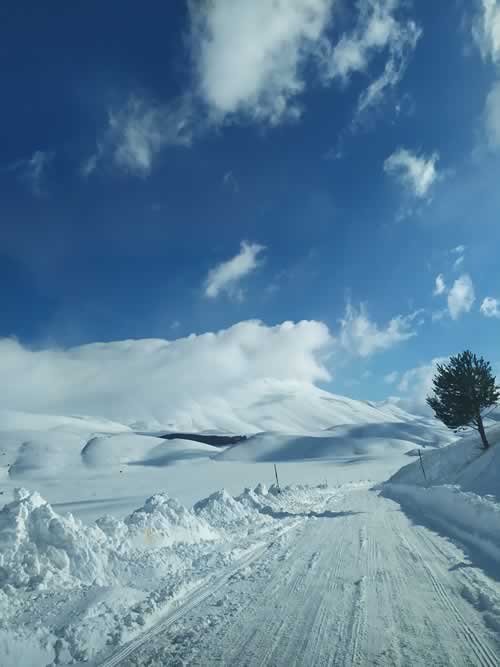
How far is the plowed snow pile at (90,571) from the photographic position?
20.0 ft

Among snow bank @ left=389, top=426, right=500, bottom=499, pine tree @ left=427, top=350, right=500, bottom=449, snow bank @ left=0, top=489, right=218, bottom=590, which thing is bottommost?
snow bank @ left=389, top=426, right=500, bottom=499

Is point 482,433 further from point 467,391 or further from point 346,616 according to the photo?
point 346,616

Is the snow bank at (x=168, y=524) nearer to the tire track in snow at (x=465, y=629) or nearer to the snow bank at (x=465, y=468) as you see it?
the tire track in snow at (x=465, y=629)

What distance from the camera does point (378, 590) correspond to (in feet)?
23.4

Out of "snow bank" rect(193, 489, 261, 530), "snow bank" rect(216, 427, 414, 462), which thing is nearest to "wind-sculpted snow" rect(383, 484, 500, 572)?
"snow bank" rect(193, 489, 261, 530)

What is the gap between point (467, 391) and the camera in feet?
111

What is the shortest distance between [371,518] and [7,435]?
207m

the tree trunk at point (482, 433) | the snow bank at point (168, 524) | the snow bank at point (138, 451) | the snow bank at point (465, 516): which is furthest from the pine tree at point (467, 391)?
the snow bank at point (138, 451)

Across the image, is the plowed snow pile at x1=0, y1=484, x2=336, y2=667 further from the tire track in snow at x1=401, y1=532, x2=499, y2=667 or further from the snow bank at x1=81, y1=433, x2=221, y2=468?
the snow bank at x1=81, y1=433, x2=221, y2=468

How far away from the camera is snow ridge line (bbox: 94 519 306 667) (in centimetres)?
553

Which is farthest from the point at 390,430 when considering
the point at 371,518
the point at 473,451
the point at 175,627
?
the point at 175,627

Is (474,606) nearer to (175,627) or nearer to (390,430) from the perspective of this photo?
(175,627)

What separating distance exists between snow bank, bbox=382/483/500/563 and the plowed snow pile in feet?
19.2

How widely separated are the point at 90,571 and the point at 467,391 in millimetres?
32542
